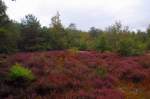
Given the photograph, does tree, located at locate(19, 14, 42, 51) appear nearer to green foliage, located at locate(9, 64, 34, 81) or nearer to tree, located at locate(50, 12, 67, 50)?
tree, located at locate(50, 12, 67, 50)

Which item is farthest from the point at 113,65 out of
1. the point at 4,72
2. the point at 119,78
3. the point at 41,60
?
the point at 4,72

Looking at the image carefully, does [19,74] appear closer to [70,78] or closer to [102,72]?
[70,78]

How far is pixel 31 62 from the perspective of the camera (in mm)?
18922

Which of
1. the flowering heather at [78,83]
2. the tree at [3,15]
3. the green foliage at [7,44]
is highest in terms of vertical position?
the tree at [3,15]

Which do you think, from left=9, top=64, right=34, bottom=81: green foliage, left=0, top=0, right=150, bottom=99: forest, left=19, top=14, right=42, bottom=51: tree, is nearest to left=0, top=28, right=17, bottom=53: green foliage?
left=0, top=0, right=150, bottom=99: forest

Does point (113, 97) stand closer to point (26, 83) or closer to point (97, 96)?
point (97, 96)

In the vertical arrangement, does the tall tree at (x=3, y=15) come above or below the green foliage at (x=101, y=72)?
above

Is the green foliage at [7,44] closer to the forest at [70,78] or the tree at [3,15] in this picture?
the forest at [70,78]

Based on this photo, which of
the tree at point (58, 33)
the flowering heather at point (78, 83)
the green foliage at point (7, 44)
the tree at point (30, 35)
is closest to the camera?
the flowering heather at point (78, 83)

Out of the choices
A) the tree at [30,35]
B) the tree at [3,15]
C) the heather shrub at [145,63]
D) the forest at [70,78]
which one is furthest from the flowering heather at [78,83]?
the tree at [30,35]

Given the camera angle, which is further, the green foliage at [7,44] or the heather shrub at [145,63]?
the green foliage at [7,44]

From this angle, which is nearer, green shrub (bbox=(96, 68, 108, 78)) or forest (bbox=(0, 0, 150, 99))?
forest (bbox=(0, 0, 150, 99))

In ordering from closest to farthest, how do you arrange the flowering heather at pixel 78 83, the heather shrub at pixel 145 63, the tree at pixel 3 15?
the flowering heather at pixel 78 83
the tree at pixel 3 15
the heather shrub at pixel 145 63

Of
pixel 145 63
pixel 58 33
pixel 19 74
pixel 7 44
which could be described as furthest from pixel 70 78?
pixel 58 33
